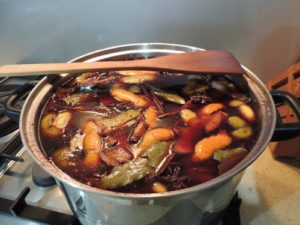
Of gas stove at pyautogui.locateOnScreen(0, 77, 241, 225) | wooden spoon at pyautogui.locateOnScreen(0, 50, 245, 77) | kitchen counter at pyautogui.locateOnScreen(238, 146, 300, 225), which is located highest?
wooden spoon at pyautogui.locateOnScreen(0, 50, 245, 77)

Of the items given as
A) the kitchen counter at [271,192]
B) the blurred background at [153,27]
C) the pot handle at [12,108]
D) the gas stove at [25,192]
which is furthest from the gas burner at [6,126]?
the kitchen counter at [271,192]

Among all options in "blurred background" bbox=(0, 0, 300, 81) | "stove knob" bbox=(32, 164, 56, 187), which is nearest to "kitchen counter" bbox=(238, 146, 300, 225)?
"blurred background" bbox=(0, 0, 300, 81)

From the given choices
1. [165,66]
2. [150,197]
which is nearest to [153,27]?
[165,66]

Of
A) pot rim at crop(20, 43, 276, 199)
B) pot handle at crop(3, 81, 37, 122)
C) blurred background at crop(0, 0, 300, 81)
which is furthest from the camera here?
blurred background at crop(0, 0, 300, 81)

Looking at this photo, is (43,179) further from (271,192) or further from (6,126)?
(271,192)

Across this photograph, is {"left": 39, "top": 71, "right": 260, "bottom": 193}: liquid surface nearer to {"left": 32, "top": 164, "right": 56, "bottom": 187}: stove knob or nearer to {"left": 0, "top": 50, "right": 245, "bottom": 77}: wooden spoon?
{"left": 0, "top": 50, "right": 245, "bottom": 77}: wooden spoon

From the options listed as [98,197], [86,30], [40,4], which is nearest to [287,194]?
[98,197]

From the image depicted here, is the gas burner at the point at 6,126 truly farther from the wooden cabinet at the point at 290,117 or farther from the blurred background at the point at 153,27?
the wooden cabinet at the point at 290,117
